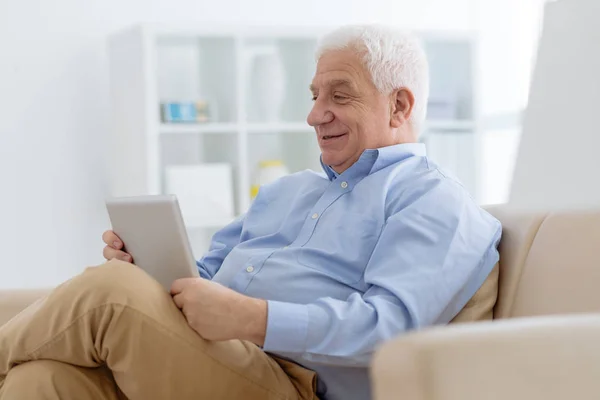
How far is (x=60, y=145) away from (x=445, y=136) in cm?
187

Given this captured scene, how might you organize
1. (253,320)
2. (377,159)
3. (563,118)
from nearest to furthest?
(253,320) < (377,159) < (563,118)

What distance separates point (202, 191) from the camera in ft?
Result: 13.5

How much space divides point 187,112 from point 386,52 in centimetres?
219

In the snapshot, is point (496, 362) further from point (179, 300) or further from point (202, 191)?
point (202, 191)

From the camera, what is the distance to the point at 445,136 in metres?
4.52

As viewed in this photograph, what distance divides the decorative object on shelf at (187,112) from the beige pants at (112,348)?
255 centimetres

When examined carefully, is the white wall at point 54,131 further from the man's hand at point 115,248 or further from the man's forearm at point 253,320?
the man's forearm at point 253,320

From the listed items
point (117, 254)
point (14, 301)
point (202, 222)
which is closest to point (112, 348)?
point (117, 254)

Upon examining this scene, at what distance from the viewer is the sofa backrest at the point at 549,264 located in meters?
1.59

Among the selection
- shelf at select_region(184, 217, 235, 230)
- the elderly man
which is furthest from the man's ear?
shelf at select_region(184, 217, 235, 230)

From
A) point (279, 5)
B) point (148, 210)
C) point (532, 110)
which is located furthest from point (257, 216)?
point (279, 5)

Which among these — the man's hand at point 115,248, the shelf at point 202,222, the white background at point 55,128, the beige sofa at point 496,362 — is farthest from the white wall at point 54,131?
the beige sofa at point 496,362

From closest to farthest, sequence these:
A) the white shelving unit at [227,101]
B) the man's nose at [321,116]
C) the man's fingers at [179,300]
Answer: the man's fingers at [179,300] < the man's nose at [321,116] < the white shelving unit at [227,101]

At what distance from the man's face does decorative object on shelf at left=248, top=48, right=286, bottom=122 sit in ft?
6.92
